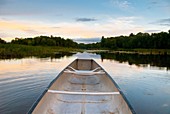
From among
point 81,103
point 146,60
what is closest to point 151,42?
point 146,60

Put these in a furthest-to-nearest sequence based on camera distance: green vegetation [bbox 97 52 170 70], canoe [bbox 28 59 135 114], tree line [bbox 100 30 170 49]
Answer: tree line [bbox 100 30 170 49]
green vegetation [bbox 97 52 170 70]
canoe [bbox 28 59 135 114]

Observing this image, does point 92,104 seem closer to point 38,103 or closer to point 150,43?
point 38,103

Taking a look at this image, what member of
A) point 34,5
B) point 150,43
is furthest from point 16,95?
point 150,43

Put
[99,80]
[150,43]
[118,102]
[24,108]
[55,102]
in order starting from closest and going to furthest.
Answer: [118,102] < [55,102] < [24,108] < [99,80] < [150,43]

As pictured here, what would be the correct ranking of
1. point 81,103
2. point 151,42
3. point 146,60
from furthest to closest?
point 151,42
point 146,60
point 81,103

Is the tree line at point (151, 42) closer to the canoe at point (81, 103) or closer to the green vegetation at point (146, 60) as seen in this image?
the green vegetation at point (146, 60)

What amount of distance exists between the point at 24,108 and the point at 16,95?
193 cm

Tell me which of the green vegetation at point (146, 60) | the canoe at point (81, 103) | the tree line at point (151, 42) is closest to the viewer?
the canoe at point (81, 103)

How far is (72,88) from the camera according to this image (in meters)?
8.96

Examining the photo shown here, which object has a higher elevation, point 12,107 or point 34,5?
point 34,5

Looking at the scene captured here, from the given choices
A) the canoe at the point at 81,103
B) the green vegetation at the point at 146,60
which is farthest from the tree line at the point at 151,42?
the canoe at the point at 81,103

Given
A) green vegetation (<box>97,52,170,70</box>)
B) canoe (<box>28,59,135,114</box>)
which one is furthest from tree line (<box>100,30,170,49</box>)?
canoe (<box>28,59,135,114</box>)

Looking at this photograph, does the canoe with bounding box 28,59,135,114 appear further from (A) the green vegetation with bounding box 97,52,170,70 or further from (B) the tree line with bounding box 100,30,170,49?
(B) the tree line with bounding box 100,30,170,49

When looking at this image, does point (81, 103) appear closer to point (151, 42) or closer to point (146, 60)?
point (146, 60)
